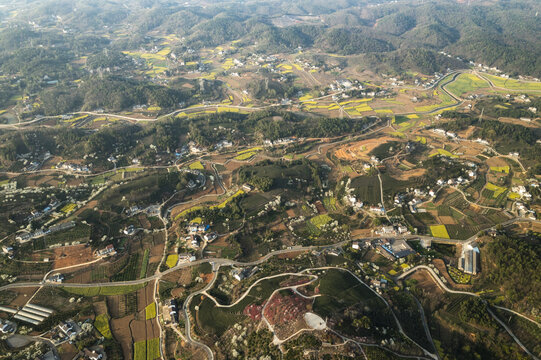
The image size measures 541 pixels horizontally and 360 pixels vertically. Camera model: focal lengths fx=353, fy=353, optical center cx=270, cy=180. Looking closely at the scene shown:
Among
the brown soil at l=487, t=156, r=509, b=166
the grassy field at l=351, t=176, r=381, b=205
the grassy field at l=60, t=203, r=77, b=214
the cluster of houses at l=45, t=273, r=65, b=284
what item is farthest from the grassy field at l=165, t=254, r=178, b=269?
the brown soil at l=487, t=156, r=509, b=166

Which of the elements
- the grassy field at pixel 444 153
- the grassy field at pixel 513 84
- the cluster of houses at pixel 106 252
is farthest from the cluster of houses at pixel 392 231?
the grassy field at pixel 513 84

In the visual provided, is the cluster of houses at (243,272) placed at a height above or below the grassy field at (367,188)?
above

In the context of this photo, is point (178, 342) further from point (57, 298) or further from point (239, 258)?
point (57, 298)

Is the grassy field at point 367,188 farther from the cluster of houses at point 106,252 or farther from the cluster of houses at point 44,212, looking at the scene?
the cluster of houses at point 44,212

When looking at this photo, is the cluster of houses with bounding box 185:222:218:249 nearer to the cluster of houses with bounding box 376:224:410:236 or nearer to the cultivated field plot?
the cluster of houses with bounding box 376:224:410:236

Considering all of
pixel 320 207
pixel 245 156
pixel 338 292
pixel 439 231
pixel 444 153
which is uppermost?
pixel 338 292

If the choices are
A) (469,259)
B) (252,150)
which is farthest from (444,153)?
(252,150)

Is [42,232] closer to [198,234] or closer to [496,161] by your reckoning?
[198,234]
